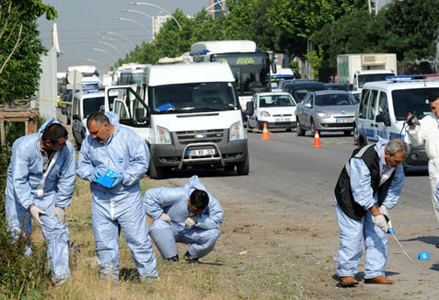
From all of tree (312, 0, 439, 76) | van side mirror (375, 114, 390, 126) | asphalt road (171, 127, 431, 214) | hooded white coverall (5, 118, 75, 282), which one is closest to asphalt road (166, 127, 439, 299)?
asphalt road (171, 127, 431, 214)

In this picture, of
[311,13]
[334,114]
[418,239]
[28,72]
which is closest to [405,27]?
[311,13]

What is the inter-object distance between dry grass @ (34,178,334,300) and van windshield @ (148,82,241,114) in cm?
805

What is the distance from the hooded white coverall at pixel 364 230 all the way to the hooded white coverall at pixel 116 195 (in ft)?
5.81

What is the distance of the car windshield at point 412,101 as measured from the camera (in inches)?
794

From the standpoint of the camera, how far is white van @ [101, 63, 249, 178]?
20.7 metres

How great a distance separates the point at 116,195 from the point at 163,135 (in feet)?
39.4

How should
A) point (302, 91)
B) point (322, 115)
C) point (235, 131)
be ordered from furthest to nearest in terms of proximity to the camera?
point (302, 91) < point (322, 115) < point (235, 131)

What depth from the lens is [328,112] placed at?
33.6 metres

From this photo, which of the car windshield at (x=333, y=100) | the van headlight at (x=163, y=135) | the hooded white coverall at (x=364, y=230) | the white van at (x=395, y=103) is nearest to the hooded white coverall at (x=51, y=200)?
the hooded white coverall at (x=364, y=230)

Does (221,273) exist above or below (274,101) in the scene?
below

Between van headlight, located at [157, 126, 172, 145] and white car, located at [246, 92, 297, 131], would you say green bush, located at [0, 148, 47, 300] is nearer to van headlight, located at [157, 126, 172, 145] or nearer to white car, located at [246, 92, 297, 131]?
van headlight, located at [157, 126, 172, 145]

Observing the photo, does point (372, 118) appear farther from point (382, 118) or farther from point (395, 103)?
point (382, 118)

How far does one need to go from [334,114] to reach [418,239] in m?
21.7

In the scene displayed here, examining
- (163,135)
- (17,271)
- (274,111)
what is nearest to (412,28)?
(274,111)
